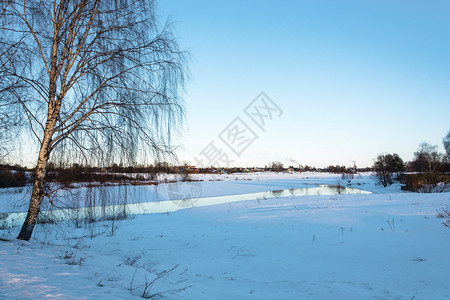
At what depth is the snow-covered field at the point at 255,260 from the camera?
2.69 m

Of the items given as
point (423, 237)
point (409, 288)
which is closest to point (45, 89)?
point (409, 288)

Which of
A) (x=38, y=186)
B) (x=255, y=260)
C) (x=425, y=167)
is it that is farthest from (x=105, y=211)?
(x=425, y=167)

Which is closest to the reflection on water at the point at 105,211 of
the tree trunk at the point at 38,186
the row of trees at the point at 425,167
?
the tree trunk at the point at 38,186

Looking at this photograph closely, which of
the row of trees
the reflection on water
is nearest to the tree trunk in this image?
the reflection on water

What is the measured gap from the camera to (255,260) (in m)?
4.86

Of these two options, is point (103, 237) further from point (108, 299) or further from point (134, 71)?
point (108, 299)

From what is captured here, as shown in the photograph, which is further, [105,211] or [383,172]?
[383,172]

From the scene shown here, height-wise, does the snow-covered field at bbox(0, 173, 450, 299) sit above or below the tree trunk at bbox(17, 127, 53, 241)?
below

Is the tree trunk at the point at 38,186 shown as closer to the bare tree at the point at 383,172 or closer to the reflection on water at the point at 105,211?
the reflection on water at the point at 105,211

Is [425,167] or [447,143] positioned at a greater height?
[447,143]

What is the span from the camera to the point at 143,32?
16.6ft

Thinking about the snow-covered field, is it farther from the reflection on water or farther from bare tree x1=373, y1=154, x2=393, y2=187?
bare tree x1=373, y1=154, x2=393, y2=187

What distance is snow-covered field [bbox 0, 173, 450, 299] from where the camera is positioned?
269cm

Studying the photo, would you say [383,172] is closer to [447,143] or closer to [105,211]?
[447,143]
